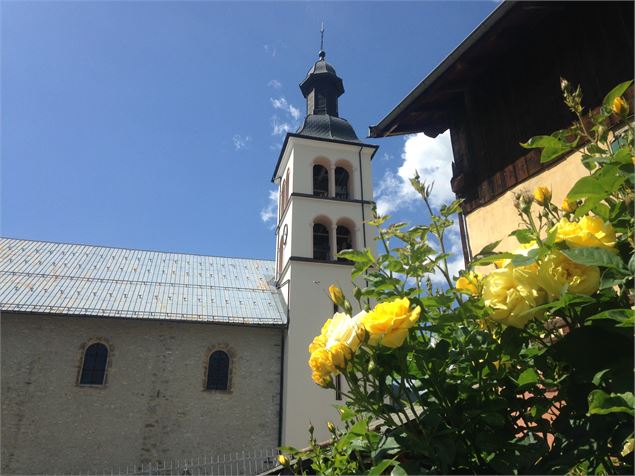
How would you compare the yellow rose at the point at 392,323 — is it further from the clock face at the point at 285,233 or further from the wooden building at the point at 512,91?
the clock face at the point at 285,233

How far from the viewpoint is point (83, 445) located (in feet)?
41.9

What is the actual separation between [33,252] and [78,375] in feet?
23.6

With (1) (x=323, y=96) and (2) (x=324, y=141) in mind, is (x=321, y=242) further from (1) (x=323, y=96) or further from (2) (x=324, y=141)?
(1) (x=323, y=96)

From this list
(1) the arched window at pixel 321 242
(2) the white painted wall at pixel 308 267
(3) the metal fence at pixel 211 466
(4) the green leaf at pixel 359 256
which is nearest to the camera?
(4) the green leaf at pixel 359 256

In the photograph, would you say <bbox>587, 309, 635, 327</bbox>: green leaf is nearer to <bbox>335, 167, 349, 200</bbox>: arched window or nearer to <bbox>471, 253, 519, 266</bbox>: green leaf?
<bbox>471, 253, 519, 266</bbox>: green leaf

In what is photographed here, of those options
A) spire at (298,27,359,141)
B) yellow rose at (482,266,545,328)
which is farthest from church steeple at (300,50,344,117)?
yellow rose at (482,266,545,328)

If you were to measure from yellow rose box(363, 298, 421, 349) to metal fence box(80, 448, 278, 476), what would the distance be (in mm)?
12991

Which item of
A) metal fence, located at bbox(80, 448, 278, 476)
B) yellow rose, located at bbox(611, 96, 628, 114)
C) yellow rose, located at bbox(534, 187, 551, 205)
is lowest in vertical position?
metal fence, located at bbox(80, 448, 278, 476)

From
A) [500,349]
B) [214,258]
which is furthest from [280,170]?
[500,349]

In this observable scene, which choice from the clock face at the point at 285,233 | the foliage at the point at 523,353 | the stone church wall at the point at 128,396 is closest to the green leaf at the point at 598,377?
the foliage at the point at 523,353

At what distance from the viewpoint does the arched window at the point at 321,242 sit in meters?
17.1

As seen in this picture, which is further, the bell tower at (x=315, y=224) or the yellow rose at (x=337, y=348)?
the bell tower at (x=315, y=224)

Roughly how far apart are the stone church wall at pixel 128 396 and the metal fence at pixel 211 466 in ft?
0.57

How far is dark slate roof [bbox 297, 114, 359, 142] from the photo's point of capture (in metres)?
19.4
